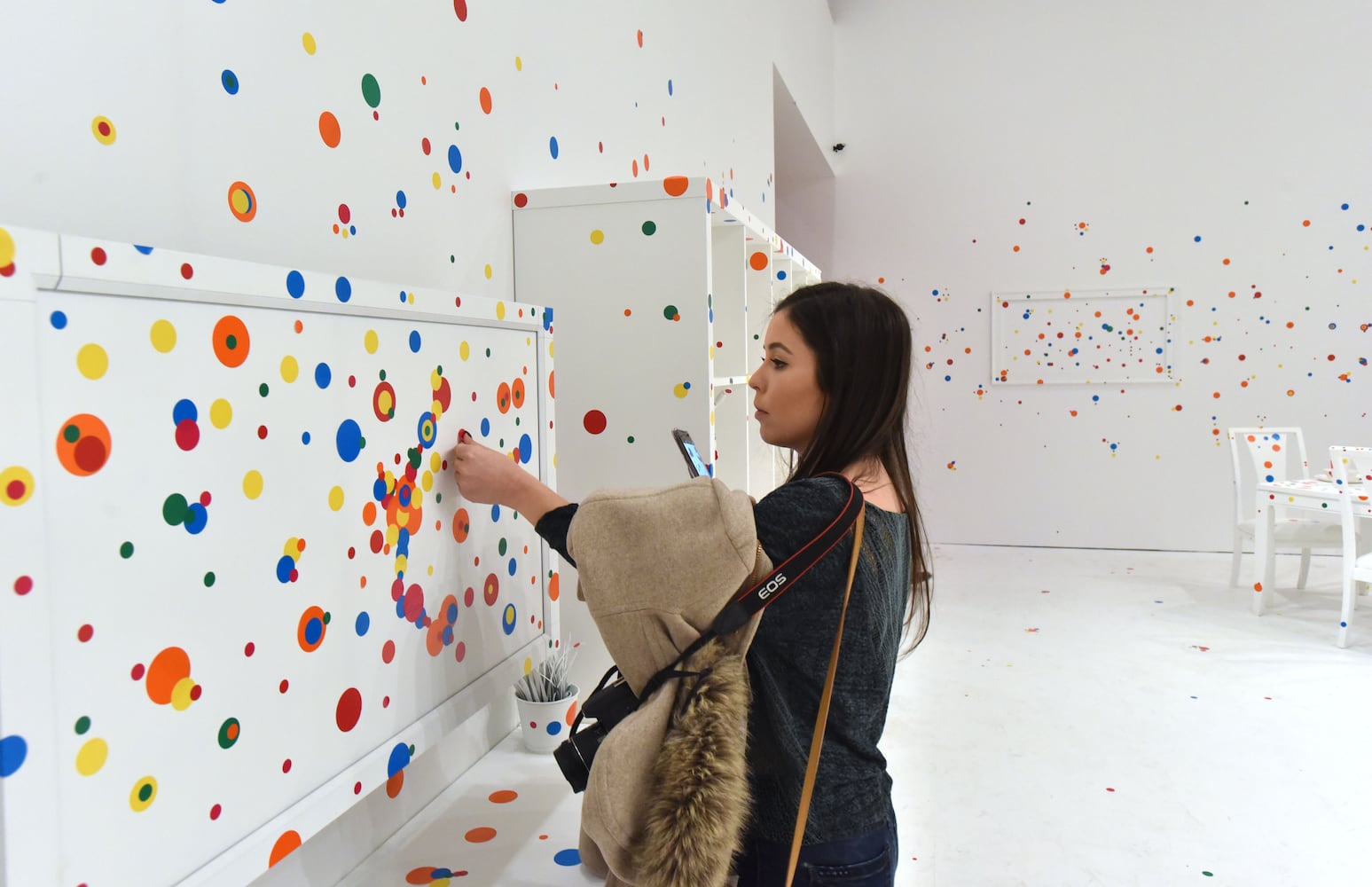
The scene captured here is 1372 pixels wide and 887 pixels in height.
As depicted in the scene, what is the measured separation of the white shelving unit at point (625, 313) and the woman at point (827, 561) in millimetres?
418

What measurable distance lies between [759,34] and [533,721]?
3046 mm

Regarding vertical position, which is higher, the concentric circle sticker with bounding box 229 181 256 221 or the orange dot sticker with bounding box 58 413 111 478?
the concentric circle sticker with bounding box 229 181 256 221

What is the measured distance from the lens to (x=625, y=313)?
1621 mm

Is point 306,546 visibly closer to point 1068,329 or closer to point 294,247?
point 294,247

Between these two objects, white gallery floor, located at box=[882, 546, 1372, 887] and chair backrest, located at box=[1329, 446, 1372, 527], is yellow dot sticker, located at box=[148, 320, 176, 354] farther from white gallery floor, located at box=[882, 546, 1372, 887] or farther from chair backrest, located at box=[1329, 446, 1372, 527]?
chair backrest, located at box=[1329, 446, 1372, 527]

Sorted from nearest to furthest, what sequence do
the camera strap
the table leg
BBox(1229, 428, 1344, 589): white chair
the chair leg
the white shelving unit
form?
the camera strap < the white shelving unit < the chair leg < the table leg < BBox(1229, 428, 1344, 589): white chair

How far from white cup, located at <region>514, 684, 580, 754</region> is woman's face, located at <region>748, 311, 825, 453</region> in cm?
51

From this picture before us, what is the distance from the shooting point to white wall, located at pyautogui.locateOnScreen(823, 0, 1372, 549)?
16.9ft

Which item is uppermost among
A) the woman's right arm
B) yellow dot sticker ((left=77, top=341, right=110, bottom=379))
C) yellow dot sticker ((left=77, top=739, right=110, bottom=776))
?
yellow dot sticker ((left=77, top=341, right=110, bottom=379))

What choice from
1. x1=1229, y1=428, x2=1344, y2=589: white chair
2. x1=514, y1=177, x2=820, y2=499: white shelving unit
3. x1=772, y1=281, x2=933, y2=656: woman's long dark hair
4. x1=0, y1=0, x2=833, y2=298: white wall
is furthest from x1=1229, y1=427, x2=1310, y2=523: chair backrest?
x1=772, y1=281, x2=933, y2=656: woman's long dark hair

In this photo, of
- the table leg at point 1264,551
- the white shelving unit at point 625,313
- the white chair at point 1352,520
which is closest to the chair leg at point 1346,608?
the white chair at point 1352,520

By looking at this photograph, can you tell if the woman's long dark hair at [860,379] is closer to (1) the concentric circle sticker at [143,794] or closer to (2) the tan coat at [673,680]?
(2) the tan coat at [673,680]

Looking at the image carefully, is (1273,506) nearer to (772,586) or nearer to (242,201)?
(772,586)

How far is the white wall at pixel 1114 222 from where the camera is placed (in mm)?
5152
